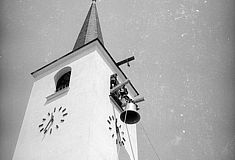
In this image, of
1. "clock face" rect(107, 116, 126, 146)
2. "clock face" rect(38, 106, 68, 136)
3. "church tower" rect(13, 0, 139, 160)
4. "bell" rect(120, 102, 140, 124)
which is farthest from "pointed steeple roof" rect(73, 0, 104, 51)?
"bell" rect(120, 102, 140, 124)

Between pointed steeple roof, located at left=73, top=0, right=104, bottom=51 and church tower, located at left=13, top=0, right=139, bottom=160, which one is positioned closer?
church tower, located at left=13, top=0, right=139, bottom=160

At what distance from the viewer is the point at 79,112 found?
991 centimetres

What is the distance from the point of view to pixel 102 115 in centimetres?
1007

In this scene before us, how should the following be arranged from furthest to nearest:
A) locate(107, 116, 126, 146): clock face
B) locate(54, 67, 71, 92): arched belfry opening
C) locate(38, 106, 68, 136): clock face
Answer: locate(54, 67, 71, 92): arched belfry opening < locate(107, 116, 126, 146): clock face < locate(38, 106, 68, 136): clock face

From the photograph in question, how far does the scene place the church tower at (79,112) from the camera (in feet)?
30.2

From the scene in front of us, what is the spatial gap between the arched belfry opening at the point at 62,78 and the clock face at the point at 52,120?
1.42m

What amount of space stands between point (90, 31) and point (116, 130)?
636 centimetres

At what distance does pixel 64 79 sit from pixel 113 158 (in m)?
3.95

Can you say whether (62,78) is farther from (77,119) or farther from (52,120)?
(77,119)

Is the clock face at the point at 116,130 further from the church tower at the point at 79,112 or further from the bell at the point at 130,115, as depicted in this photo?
the bell at the point at 130,115

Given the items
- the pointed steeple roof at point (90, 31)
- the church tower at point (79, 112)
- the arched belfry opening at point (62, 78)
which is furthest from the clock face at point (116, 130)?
the pointed steeple roof at point (90, 31)

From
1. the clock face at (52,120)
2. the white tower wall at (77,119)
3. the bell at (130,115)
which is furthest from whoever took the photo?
the clock face at (52,120)

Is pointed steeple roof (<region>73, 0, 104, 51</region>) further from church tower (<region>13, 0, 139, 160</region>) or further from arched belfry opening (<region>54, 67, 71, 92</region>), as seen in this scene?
church tower (<region>13, 0, 139, 160</region>)

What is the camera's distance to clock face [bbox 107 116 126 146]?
10.3 meters
